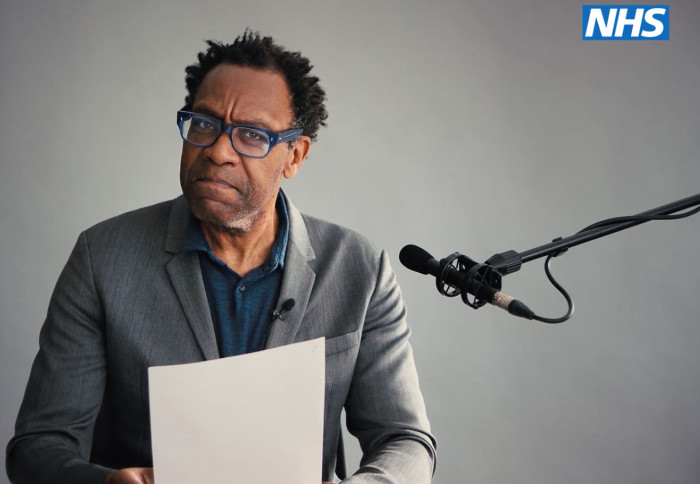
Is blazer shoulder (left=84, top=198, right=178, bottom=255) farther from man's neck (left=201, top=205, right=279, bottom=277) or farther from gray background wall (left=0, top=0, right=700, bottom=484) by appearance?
gray background wall (left=0, top=0, right=700, bottom=484)

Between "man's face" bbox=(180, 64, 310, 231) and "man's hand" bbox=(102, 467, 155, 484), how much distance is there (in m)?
0.56

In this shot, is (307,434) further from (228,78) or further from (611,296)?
(611,296)

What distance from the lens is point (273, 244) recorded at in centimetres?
176

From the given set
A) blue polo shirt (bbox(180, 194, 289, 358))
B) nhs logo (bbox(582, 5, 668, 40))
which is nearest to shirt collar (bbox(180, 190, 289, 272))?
blue polo shirt (bbox(180, 194, 289, 358))

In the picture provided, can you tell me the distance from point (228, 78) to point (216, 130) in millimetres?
138

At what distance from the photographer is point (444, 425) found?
293 cm

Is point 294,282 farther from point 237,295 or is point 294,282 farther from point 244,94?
point 244,94

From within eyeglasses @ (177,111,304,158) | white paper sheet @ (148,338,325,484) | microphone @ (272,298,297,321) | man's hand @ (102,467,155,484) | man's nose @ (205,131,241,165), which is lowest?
man's hand @ (102,467,155,484)

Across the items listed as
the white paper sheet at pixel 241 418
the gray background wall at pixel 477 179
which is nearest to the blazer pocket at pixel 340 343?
the white paper sheet at pixel 241 418

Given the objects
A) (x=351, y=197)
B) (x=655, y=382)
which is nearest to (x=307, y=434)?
(x=351, y=197)

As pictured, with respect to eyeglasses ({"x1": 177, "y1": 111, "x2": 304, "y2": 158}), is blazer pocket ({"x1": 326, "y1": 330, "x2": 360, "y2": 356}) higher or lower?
lower

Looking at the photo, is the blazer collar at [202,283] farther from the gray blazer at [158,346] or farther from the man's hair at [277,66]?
the man's hair at [277,66]

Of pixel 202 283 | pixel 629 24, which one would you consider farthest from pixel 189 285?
pixel 629 24

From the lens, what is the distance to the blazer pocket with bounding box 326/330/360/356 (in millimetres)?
1658
